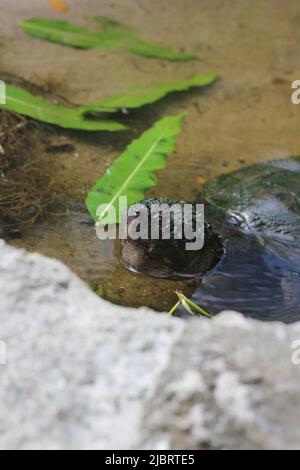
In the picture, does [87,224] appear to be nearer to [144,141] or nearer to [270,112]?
[144,141]

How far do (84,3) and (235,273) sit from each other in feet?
11.8

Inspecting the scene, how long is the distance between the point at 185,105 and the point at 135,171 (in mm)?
1312

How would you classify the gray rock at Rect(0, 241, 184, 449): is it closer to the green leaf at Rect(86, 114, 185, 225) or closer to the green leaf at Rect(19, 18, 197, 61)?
the green leaf at Rect(86, 114, 185, 225)

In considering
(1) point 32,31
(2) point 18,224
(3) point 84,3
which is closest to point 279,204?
(2) point 18,224

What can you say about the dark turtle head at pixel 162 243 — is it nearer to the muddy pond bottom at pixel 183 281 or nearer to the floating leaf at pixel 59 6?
the muddy pond bottom at pixel 183 281

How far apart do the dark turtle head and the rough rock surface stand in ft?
3.29

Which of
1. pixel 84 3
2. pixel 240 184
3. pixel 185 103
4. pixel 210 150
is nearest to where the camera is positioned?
pixel 240 184

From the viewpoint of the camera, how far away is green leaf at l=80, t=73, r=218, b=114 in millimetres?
4766

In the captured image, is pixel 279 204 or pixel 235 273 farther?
pixel 279 204

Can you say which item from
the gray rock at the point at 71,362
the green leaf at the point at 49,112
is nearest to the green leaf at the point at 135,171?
the green leaf at the point at 49,112

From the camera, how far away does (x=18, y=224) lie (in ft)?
12.1

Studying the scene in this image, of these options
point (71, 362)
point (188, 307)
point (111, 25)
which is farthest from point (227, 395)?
point (111, 25)

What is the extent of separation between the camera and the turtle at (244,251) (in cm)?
341

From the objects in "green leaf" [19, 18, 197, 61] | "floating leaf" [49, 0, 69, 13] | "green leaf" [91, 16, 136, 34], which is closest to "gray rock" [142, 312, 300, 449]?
"green leaf" [19, 18, 197, 61]
